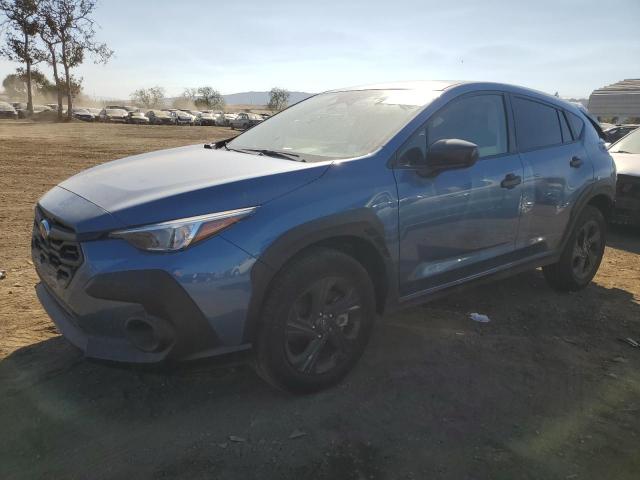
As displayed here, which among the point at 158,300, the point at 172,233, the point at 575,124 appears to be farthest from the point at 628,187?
the point at 158,300

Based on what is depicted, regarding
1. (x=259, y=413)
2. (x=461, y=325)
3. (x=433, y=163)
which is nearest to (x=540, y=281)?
(x=461, y=325)

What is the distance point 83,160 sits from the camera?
45.1 ft

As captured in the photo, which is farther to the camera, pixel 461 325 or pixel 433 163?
pixel 461 325

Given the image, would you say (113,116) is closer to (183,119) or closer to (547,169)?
(183,119)

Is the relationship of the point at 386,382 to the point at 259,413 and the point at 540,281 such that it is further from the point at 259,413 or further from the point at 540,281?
the point at 540,281

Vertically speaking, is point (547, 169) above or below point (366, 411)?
above

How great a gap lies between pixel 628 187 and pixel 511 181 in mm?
4196

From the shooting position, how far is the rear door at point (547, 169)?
3809 millimetres

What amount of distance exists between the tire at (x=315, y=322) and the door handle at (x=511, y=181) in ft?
4.27

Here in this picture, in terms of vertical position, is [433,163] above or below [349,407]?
above

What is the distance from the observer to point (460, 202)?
3225 mm

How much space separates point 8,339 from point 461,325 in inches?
123

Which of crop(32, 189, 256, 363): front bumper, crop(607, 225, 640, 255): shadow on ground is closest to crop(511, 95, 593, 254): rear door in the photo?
crop(32, 189, 256, 363): front bumper

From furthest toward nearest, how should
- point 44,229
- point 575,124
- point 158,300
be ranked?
point 575,124
point 44,229
point 158,300
